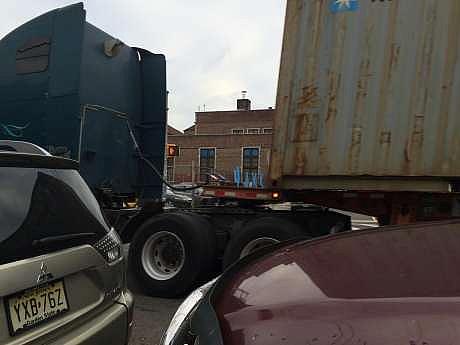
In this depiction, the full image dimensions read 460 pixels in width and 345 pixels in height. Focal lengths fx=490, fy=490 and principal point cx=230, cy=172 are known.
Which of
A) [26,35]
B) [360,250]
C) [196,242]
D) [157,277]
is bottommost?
[157,277]

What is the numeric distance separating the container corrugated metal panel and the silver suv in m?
3.01

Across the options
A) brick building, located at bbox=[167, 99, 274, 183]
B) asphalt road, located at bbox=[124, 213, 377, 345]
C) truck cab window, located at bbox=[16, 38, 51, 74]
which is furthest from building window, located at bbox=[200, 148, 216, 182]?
asphalt road, located at bbox=[124, 213, 377, 345]

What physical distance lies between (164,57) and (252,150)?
130 ft

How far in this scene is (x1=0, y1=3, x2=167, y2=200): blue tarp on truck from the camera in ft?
20.2

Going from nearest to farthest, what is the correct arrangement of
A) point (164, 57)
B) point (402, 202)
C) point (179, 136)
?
point (402, 202)
point (164, 57)
point (179, 136)

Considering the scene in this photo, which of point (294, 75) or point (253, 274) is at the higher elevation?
point (294, 75)

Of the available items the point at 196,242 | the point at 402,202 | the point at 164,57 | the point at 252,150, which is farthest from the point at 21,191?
the point at 252,150

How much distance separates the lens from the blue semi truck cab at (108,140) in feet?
18.9

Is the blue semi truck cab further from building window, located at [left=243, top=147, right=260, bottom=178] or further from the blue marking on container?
building window, located at [left=243, top=147, right=260, bottom=178]

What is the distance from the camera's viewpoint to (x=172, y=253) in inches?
239

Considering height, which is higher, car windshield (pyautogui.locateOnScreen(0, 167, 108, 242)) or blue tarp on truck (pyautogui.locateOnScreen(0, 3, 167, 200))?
blue tarp on truck (pyautogui.locateOnScreen(0, 3, 167, 200))

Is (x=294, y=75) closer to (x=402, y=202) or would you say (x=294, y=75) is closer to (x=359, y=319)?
(x=402, y=202)

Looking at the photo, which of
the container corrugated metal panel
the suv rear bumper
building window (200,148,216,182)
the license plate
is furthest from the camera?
building window (200,148,216,182)

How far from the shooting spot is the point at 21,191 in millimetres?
2381
